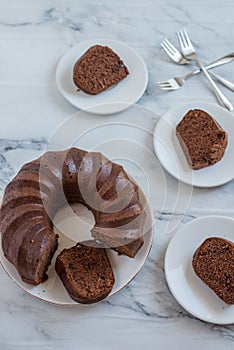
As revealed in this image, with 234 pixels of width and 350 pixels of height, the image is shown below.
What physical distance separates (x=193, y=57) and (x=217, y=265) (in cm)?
72

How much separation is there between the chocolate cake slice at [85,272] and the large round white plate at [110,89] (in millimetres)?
474

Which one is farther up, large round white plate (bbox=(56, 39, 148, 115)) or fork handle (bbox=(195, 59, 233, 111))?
fork handle (bbox=(195, 59, 233, 111))

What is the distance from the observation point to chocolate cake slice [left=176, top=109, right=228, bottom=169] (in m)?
1.66

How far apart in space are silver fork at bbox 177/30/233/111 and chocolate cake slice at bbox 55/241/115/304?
0.62 m

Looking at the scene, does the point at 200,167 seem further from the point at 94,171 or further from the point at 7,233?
the point at 7,233

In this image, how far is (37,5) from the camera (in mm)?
2057

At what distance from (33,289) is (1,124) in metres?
0.55

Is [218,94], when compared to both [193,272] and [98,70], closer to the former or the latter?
[98,70]

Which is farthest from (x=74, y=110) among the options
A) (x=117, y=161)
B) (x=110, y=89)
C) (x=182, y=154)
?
(x=182, y=154)

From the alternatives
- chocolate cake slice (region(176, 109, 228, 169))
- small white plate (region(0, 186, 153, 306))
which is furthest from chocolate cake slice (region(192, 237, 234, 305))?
chocolate cake slice (region(176, 109, 228, 169))

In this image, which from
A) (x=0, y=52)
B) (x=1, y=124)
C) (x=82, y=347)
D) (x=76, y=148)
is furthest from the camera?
(x=0, y=52)

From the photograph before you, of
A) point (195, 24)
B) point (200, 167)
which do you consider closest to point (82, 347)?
point (200, 167)

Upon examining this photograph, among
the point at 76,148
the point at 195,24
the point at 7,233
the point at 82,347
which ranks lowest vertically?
the point at 82,347

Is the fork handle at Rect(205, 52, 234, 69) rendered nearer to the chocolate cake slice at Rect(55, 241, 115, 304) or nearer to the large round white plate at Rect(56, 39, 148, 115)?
the large round white plate at Rect(56, 39, 148, 115)
